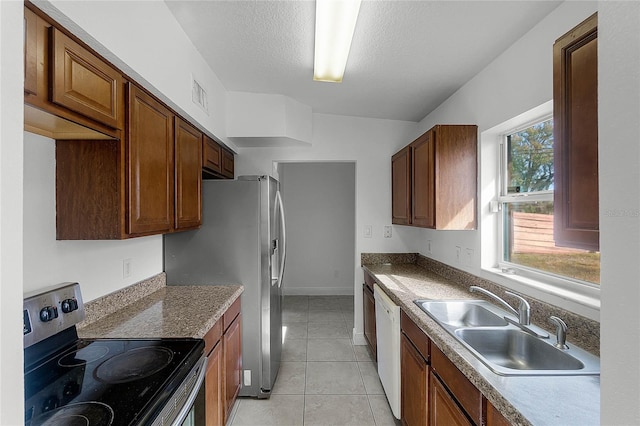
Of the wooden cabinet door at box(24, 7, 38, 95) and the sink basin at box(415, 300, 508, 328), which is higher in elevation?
the wooden cabinet door at box(24, 7, 38, 95)

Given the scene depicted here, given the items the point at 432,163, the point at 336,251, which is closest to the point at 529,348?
the point at 432,163

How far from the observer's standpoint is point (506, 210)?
210 cm

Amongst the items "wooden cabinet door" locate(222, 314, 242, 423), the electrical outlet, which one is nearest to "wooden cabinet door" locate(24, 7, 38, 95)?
the electrical outlet

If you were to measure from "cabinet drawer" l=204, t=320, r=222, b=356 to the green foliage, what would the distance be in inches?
79.5

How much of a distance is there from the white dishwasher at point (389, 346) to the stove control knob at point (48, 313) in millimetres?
1758

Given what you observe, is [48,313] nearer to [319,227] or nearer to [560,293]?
[560,293]

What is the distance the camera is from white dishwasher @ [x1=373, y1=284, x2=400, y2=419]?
202 cm

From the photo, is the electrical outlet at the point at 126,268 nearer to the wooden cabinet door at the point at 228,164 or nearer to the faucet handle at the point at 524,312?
the wooden cabinet door at the point at 228,164

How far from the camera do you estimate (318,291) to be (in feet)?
18.1

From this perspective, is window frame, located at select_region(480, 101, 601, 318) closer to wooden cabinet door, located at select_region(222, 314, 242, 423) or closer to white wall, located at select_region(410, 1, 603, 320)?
white wall, located at select_region(410, 1, 603, 320)

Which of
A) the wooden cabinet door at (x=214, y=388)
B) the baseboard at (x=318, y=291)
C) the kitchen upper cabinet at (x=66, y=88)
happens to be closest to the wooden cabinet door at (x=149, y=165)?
the kitchen upper cabinet at (x=66, y=88)

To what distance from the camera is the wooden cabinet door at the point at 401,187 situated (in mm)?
2768

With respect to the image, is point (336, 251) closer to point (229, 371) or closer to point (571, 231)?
point (229, 371)
